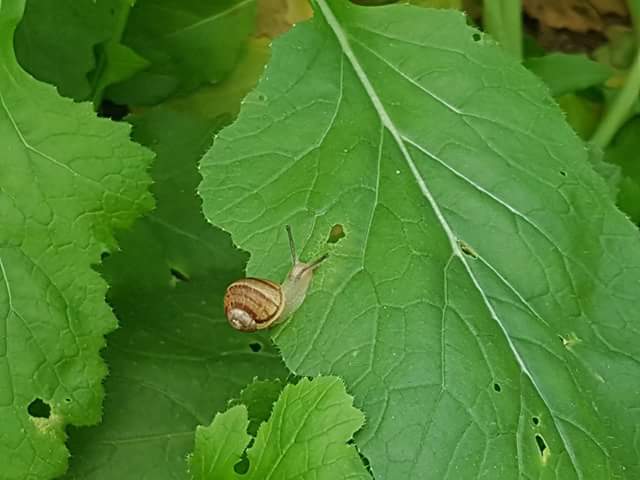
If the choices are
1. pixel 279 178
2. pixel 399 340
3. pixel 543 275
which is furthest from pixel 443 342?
pixel 279 178

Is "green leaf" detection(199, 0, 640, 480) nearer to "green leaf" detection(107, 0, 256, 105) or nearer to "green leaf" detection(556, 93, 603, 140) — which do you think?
"green leaf" detection(107, 0, 256, 105)

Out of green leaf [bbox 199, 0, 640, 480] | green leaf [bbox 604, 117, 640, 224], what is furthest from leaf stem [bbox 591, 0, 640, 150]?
green leaf [bbox 199, 0, 640, 480]

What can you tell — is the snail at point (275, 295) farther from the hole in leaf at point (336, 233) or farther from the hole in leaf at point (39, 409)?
the hole in leaf at point (39, 409)

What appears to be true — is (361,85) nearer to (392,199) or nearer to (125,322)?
(392,199)

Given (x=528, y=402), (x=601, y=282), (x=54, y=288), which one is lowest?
(x=54, y=288)

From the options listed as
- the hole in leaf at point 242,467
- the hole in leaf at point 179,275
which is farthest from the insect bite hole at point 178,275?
the hole in leaf at point 242,467

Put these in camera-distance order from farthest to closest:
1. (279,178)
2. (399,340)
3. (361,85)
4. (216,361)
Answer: (216,361)
(361,85)
(279,178)
(399,340)
